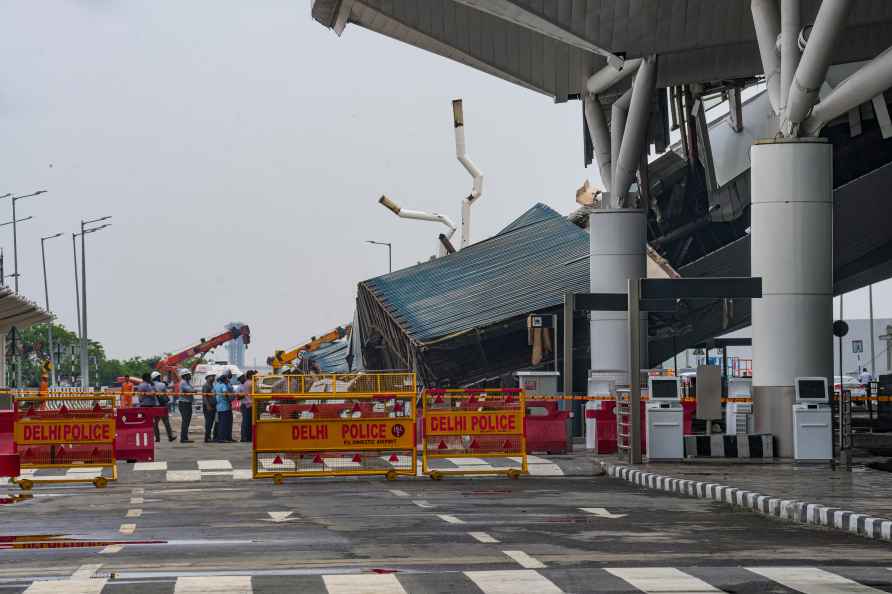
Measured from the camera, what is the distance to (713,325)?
5369 cm

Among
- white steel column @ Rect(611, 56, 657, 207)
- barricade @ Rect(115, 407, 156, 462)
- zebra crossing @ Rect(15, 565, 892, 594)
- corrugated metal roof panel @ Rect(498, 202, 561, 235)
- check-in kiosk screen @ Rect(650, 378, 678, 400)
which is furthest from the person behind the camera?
corrugated metal roof panel @ Rect(498, 202, 561, 235)

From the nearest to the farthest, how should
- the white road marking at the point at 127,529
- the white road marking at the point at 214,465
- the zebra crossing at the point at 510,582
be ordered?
1. the zebra crossing at the point at 510,582
2. the white road marking at the point at 127,529
3. the white road marking at the point at 214,465

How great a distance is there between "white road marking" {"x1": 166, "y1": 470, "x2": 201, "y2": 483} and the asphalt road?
3364mm

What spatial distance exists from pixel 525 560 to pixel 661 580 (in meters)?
1.62

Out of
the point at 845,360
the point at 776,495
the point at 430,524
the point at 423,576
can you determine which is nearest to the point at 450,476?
the point at 776,495

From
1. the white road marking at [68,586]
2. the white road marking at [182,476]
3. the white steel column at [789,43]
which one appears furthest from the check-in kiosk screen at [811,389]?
the white road marking at [68,586]

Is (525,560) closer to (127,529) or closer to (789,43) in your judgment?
(127,529)

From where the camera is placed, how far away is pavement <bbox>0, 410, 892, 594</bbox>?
37.8 ft

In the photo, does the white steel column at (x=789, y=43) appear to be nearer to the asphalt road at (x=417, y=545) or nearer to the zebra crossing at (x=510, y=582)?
the asphalt road at (x=417, y=545)

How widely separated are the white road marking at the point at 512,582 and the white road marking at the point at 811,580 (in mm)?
1610

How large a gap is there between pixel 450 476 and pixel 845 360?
13822 centimetres

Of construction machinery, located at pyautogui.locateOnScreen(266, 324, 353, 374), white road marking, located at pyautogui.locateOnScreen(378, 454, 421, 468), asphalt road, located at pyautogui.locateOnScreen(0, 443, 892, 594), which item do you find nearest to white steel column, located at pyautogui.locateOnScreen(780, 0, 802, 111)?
white road marking, located at pyautogui.locateOnScreen(378, 454, 421, 468)

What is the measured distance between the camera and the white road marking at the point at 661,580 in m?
11.1

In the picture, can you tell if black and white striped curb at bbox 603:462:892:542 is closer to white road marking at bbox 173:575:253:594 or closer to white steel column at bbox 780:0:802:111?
white road marking at bbox 173:575:253:594
